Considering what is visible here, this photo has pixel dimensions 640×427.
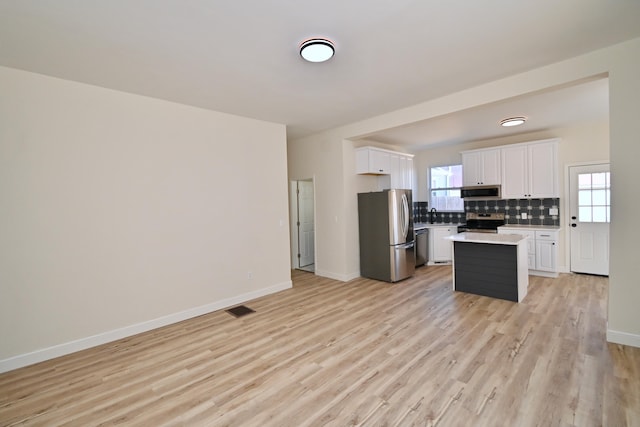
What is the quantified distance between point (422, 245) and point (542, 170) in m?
2.63

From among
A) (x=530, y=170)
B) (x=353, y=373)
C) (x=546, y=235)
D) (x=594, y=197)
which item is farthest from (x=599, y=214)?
(x=353, y=373)

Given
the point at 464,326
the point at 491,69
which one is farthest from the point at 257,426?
the point at 491,69

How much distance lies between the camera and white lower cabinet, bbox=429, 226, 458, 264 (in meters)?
6.37

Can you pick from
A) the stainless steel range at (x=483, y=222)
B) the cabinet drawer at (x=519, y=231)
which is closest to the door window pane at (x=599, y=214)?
the cabinet drawer at (x=519, y=231)

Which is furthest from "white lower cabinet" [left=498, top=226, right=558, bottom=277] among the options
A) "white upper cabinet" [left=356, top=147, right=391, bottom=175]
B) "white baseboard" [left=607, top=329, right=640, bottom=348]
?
"white upper cabinet" [left=356, top=147, right=391, bottom=175]

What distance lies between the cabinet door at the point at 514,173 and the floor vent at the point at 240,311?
17.5ft

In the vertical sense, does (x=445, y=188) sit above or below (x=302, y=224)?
above

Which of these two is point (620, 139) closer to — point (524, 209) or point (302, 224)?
A: point (524, 209)

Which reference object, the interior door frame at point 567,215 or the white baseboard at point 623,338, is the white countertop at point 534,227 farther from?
the white baseboard at point 623,338

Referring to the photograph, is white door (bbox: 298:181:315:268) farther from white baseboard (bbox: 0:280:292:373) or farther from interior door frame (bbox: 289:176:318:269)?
white baseboard (bbox: 0:280:292:373)

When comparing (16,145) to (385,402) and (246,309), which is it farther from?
(385,402)

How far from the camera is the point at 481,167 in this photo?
5.91 meters

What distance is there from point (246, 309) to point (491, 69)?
4.20 meters

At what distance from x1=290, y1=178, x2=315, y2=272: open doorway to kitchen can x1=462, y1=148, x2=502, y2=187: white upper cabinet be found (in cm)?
343
